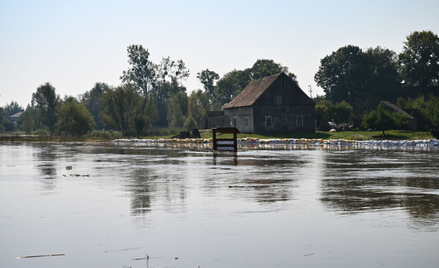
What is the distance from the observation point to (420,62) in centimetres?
9462

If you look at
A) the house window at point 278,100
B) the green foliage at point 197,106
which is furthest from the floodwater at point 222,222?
the green foliage at point 197,106

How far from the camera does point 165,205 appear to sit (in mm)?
12211

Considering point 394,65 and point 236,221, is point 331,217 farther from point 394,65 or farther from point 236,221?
point 394,65

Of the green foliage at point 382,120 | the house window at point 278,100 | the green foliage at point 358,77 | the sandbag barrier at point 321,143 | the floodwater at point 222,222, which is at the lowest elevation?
the floodwater at point 222,222

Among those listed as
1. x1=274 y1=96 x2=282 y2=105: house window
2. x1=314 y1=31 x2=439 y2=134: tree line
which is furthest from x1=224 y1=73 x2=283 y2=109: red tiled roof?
x1=314 y1=31 x2=439 y2=134: tree line

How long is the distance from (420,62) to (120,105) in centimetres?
5742

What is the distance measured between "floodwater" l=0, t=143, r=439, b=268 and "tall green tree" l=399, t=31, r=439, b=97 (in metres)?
82.8

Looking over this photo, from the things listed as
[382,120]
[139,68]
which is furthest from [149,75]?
[382,120]

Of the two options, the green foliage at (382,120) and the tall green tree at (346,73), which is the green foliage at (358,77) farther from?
the green foliage at (382,120)

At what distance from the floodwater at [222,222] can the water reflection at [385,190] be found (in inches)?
1.3

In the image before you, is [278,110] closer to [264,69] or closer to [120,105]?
[120,105]

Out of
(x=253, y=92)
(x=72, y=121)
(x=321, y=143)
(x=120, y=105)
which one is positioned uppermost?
(x=253, y=92)

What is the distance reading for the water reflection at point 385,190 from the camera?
446 inches

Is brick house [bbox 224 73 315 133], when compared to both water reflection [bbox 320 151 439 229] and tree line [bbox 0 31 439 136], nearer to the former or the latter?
tree line [bbox 0 31 439 136]
